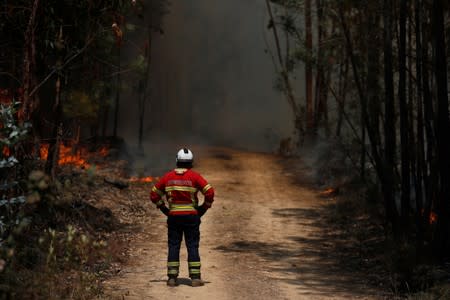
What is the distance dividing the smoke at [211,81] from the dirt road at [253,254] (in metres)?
27.9

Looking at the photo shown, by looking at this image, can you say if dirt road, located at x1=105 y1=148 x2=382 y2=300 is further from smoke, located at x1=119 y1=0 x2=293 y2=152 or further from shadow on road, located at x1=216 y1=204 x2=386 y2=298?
smoke, located at x1=119 y1=0 x2=293 y2=152

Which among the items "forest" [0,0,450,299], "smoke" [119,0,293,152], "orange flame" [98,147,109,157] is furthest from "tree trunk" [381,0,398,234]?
"smoke" [119,0,293,152]

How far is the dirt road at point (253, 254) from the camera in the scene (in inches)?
395

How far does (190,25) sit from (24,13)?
44.4 meters

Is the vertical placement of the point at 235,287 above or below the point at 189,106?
below

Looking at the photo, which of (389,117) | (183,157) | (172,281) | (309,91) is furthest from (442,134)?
(309,91)

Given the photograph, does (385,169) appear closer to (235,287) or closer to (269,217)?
(269,217)

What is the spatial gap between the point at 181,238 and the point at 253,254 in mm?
4236

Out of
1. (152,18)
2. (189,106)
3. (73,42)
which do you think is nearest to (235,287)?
(73,42)

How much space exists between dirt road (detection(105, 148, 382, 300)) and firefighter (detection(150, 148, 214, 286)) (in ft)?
1.34

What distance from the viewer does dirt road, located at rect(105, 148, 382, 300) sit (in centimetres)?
1002

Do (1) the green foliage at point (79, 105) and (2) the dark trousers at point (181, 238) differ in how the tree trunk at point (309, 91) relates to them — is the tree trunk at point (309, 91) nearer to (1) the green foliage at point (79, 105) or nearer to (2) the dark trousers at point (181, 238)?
(1) the green foliage at point (79, 105)

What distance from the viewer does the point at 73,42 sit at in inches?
495

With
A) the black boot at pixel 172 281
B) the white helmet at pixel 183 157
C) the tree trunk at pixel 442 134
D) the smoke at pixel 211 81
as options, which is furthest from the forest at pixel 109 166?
the smoke at pixel 211 81
